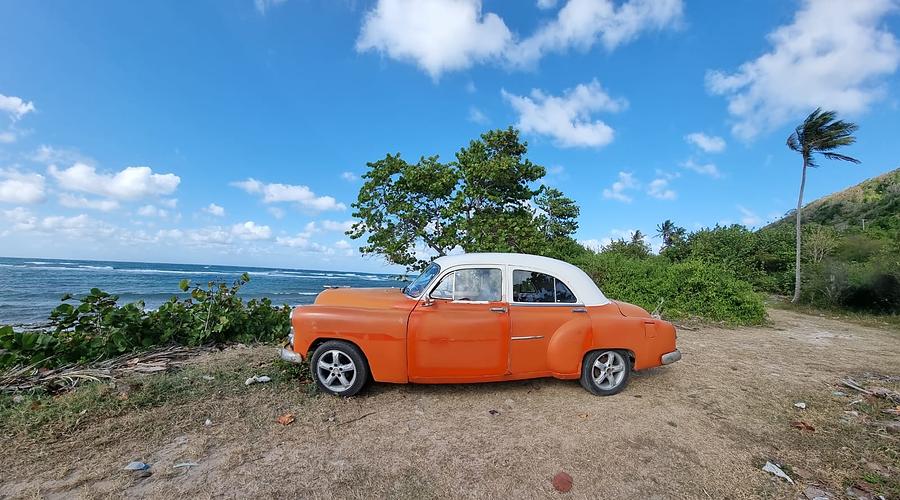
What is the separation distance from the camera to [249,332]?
6.39 metres

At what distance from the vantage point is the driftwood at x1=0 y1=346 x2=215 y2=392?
152 inches

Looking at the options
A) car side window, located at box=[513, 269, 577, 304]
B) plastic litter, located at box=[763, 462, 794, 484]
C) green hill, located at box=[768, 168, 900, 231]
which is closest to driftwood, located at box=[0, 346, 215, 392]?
car side window, located at box=[513, 269, 577, 304]

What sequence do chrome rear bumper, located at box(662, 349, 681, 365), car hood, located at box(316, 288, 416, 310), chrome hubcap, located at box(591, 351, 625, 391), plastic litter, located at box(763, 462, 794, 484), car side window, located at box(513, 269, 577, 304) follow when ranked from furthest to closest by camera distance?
chrome rear bumper, located at box(662, 349, 681, 365), chrome hubcap, located at box(591, 351, 625, 391), car side window, located at box(513, 269, 577, 304), car hood, located at box(316, 288, 416, 310), plastic litter, located at box(763, 462, 794, 484)

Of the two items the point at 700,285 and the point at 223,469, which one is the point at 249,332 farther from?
the point at 700,285

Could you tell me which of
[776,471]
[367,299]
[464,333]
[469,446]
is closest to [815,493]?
[776,471]

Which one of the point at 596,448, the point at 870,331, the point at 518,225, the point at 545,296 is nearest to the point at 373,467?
the point at 596,448

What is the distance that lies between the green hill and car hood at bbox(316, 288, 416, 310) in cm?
3554

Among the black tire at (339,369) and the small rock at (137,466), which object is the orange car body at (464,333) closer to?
the black tire at (339,369)

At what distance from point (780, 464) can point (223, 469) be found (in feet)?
13.5

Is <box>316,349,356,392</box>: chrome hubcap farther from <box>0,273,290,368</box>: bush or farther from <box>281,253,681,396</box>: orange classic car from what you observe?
<box>0,273,290,368</box>: bush

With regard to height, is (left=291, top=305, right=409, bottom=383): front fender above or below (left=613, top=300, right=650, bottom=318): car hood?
below

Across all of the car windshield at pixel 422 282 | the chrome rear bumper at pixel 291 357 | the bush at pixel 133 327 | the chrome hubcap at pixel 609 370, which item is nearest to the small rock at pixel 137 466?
Result: the chrome rear bumper at pixel 291 357

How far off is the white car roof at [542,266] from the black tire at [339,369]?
130 centimetres

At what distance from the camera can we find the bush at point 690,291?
10.5 m
